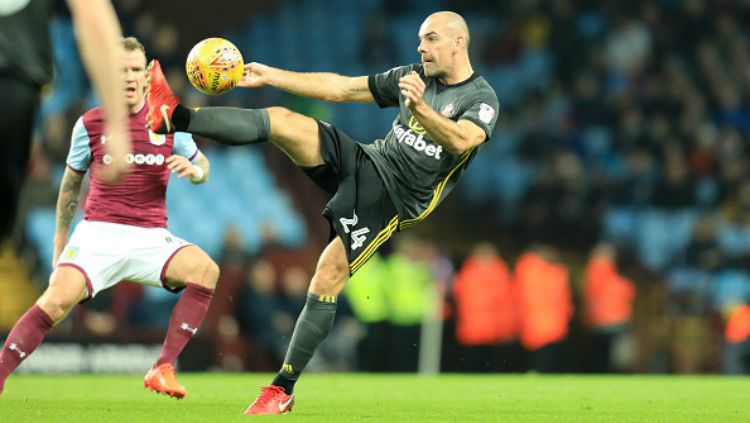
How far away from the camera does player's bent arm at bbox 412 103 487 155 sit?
662 cm

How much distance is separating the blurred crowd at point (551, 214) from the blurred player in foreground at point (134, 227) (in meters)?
5.65

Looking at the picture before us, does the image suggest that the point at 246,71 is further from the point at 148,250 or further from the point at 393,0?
the point at 393,0

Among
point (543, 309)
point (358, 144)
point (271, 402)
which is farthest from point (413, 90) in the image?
point (543, 309)

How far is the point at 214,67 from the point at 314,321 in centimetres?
153

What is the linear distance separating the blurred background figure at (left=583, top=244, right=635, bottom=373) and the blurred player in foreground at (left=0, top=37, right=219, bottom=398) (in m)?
8.28

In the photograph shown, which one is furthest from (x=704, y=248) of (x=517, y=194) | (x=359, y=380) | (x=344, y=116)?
(x=359, y=380)

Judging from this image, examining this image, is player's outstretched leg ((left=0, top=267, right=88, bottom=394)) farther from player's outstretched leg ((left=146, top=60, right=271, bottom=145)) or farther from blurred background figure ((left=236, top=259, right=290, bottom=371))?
blurred background figure ((left=236, top=259, right=290, bottom=371))

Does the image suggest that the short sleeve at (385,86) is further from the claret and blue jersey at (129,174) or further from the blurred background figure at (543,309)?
the blurred background figure at (543,309)

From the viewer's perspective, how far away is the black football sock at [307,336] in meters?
6.96

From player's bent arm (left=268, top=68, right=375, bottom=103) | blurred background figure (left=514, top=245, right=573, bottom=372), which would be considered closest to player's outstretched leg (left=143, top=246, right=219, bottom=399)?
player's bent arm (left=268, top=68, right=375, bottom=103)

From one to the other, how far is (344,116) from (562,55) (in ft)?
14.2

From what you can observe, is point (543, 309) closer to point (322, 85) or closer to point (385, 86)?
point (385, 86)

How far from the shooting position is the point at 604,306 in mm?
15453

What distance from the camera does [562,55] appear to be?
21406 millimetres
